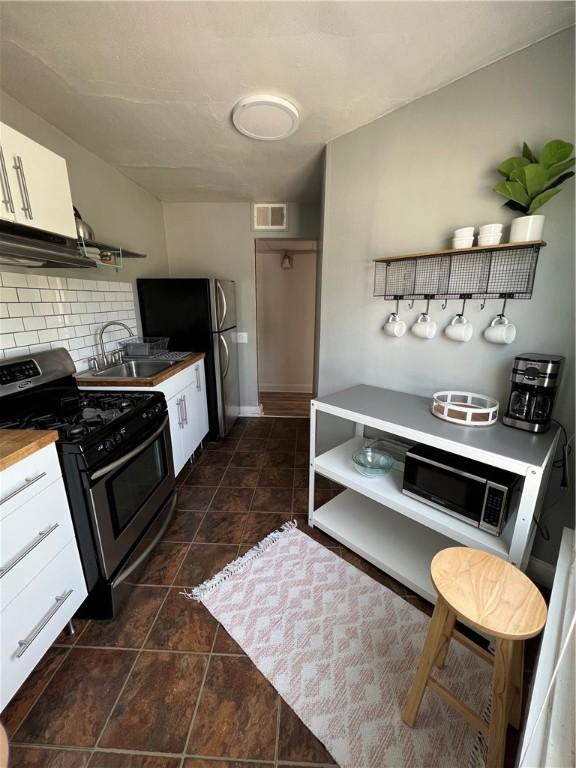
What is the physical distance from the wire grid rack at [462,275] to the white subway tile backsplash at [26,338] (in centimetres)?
207

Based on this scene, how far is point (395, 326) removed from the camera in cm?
182

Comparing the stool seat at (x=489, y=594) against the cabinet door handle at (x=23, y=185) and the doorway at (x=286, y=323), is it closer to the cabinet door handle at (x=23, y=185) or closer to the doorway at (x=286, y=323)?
the cabinet door handle at (x=23, y=185)

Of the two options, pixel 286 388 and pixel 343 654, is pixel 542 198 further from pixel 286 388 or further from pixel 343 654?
pixel 286 388

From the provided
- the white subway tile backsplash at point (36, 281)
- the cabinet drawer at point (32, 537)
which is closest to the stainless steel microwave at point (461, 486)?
the cabinet drawer at point (32, 537)

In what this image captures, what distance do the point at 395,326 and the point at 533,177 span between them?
2.79 feet

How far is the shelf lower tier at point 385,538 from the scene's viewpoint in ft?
4.96

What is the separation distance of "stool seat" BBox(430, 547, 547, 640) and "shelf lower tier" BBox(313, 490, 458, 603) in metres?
0.60

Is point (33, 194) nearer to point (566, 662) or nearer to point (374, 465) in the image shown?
point (374, 465)

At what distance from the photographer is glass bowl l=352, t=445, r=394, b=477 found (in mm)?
1695

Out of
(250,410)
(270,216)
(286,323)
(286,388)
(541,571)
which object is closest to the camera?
(541,571)

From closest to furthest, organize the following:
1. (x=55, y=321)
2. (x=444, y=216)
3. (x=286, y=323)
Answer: (x=444, y=216) → (x=55, y=321) → (x=286, y=323)

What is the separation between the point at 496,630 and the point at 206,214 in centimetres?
384

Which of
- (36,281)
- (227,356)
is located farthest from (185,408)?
(36,281)

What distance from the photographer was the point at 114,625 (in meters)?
1.36
